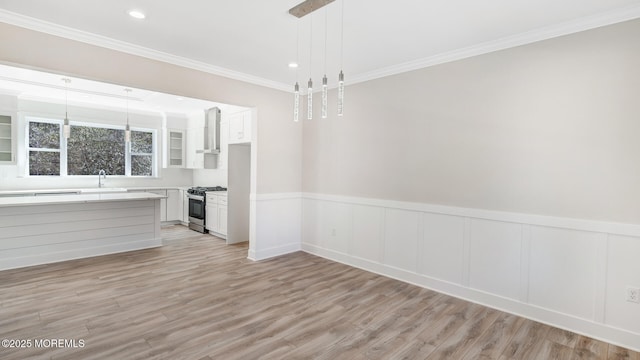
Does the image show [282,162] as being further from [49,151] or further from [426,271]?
[49,151]

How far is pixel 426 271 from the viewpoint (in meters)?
3.72

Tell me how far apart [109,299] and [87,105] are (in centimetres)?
525

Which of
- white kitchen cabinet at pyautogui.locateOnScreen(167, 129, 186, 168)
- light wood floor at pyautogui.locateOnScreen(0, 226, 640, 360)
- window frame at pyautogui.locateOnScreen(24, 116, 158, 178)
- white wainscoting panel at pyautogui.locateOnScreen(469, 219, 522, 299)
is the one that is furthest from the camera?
white kitchen cabinet at pyautogui.locateOnScreen(167, 129, 186, 168)

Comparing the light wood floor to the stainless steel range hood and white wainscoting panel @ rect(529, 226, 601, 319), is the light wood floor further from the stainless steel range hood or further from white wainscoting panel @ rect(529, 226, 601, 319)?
the stainless steel range hood

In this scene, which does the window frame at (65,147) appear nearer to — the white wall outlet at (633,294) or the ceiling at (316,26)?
the ceiling at (316,26)

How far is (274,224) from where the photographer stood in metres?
4.90

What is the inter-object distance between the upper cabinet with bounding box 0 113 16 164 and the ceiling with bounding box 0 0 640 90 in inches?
162

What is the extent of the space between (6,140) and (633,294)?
8.98 m

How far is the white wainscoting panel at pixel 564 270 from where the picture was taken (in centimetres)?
267

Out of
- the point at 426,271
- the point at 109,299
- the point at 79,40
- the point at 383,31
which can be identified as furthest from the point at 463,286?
the point at 79,40

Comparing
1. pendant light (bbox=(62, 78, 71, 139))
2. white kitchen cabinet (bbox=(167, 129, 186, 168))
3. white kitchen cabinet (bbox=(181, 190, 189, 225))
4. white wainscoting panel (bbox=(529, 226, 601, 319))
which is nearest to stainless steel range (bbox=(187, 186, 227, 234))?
white kitchen cabinet (bbox=(181, 190, 189, 225))

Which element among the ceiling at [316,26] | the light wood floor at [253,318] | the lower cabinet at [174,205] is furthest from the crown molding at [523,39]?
the lower cabinet at [174,205]

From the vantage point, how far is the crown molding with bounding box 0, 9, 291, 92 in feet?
8.91

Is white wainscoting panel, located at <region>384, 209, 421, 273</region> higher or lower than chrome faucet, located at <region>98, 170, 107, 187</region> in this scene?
lower
